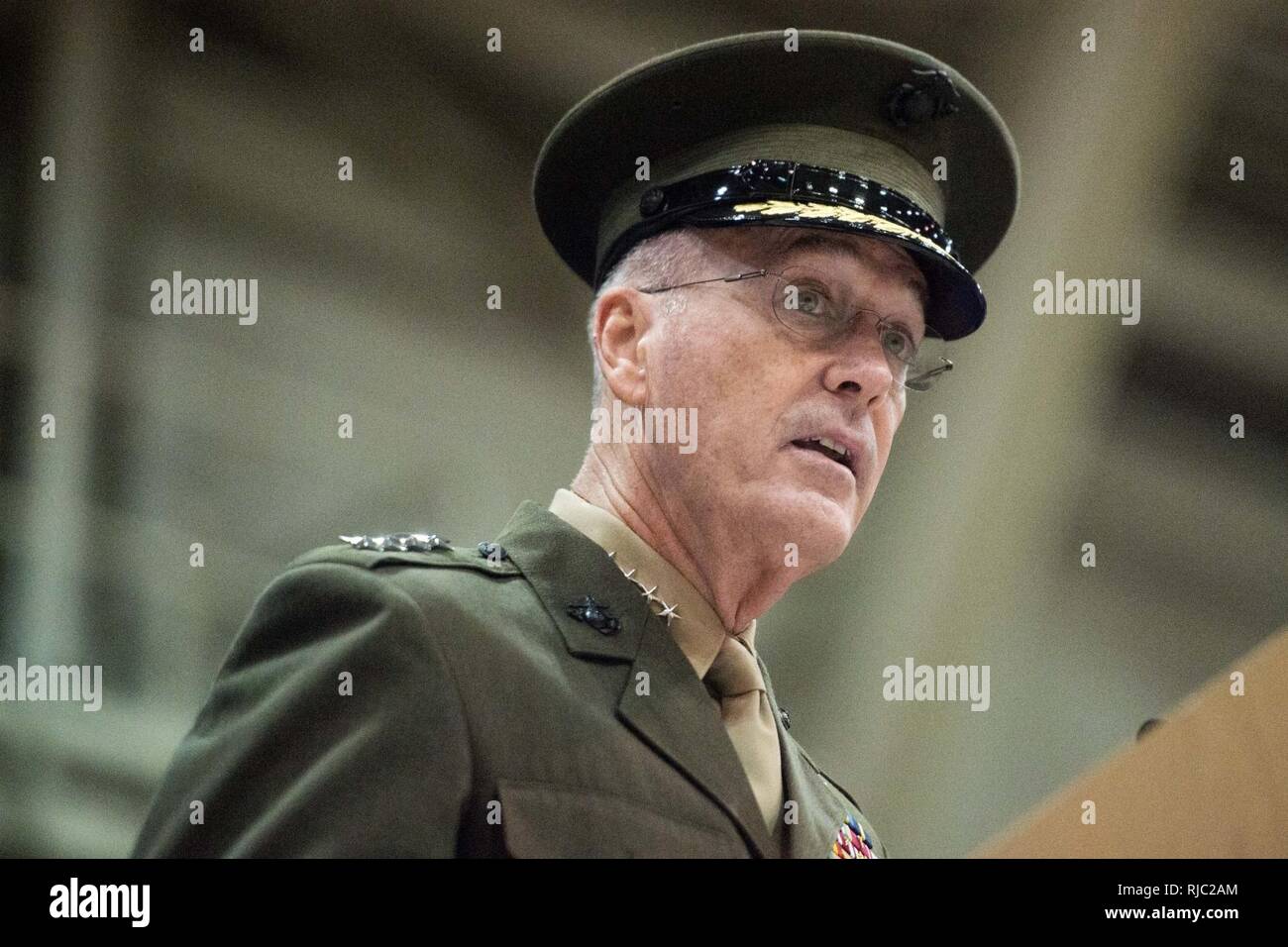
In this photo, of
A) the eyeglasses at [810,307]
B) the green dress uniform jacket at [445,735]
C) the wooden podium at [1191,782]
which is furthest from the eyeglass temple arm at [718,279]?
the wooden podium at [1191,782]

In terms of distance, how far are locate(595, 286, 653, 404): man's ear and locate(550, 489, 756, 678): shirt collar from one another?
0.52 ft

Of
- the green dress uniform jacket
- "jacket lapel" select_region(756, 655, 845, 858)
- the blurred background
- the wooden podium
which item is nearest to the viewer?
the wooden podium

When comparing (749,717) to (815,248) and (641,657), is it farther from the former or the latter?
(815,248)

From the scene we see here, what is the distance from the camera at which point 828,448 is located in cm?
148

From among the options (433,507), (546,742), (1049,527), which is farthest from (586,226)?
(1049,527)

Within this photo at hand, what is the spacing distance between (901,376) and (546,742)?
67 cm

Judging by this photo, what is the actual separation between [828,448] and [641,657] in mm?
322

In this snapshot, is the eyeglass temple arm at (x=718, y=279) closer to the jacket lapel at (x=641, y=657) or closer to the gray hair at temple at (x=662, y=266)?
the gray hair at temple at (x=662, y=266)

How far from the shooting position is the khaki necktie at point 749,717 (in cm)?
142

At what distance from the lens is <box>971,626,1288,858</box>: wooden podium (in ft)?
2.99

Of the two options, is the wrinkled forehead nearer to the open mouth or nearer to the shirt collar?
the open mouth

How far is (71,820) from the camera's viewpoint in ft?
10.2

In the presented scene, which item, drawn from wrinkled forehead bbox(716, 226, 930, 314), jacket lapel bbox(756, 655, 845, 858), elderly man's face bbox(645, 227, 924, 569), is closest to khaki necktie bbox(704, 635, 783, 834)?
jacket lapel bbox(756, 655, 845, 858)
